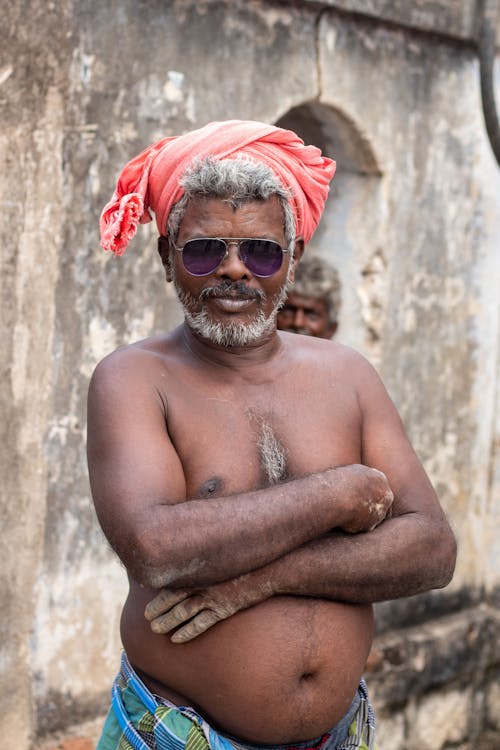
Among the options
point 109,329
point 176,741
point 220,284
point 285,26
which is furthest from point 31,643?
point 285,26

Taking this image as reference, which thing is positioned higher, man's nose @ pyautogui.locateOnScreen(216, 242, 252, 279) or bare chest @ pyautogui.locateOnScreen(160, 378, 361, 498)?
man's nose @ pyautogui.locateOnScreen(216, 242, 252, 279)

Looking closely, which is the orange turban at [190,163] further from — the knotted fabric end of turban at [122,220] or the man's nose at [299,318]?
the man's nose at [299,318]

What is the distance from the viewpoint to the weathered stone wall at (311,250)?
4359 millimetres

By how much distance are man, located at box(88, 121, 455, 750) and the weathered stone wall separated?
1327 millimetres

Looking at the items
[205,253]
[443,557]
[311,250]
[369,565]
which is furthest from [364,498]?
[311,250]

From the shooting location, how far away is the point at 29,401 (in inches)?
173

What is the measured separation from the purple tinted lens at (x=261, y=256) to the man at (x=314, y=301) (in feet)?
8.92

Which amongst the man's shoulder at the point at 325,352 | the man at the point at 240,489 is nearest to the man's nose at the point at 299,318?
the man's shoulder at the point at 325,352

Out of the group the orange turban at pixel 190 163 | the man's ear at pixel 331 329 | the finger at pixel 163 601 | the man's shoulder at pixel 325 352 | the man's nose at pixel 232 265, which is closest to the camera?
the finger at pixel 163 601

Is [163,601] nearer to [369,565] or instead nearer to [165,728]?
[165,728]

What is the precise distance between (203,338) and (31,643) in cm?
196

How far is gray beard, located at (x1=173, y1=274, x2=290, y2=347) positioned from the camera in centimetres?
294

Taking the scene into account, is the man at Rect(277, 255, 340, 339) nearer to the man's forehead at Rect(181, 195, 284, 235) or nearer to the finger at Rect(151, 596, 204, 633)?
the man's forehead at Rect(181, 195, 284, 235)

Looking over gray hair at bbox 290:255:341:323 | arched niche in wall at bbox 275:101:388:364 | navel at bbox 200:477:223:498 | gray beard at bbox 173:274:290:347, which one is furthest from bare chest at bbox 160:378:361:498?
arched niche in wall at bbox 275:101:388:364
